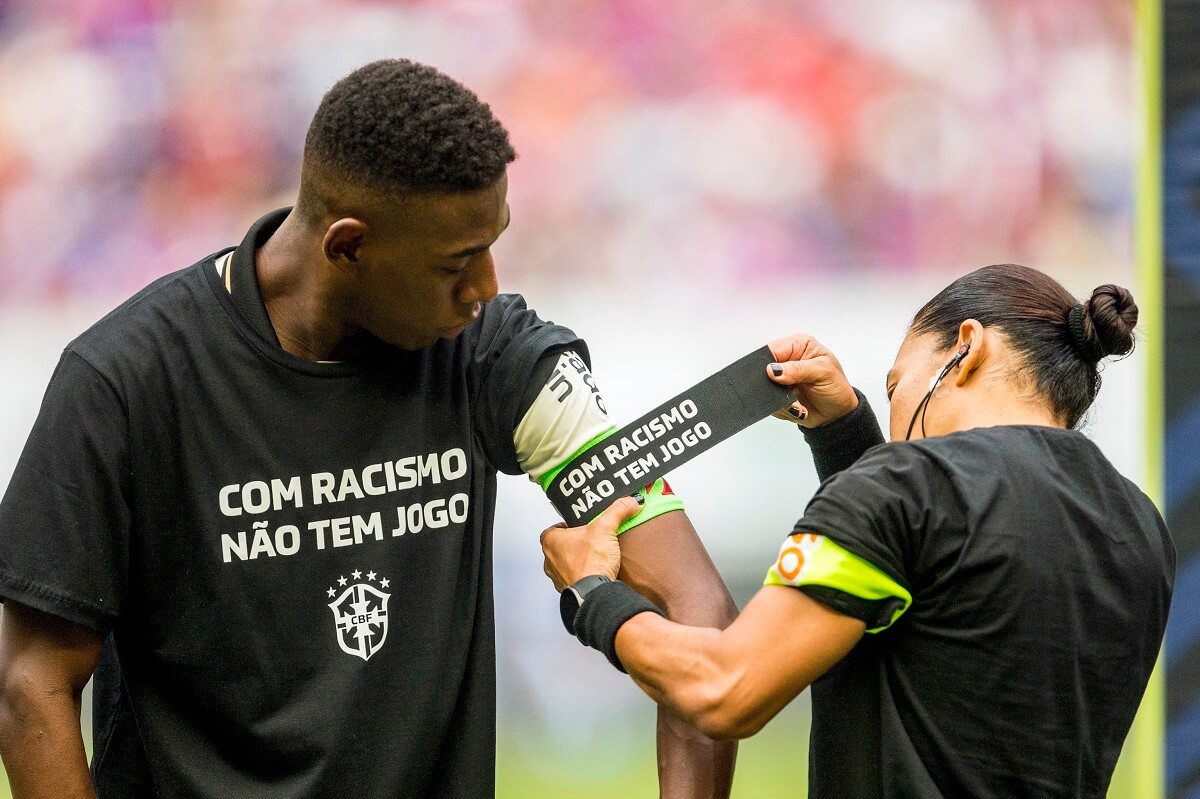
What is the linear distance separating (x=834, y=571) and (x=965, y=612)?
15 cm

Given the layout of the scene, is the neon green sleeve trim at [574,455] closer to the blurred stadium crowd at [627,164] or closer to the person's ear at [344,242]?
the person's ear at [344,242]

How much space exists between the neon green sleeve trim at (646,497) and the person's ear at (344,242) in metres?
0.38

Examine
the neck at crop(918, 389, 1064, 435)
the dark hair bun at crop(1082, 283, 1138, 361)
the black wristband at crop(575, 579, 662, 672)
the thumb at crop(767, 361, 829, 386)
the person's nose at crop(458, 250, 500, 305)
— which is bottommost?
the black wristband at crop(575, 579, 662, 672)

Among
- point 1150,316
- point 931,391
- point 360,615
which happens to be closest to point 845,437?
point 931,391

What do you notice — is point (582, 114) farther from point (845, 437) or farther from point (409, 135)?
point (409, 135)

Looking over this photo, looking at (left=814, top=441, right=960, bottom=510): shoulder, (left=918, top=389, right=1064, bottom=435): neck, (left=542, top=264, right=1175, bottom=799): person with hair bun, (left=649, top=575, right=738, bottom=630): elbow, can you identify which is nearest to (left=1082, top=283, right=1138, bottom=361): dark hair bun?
(left=542, top=264, right=1175, bottom=799): person with hair bun

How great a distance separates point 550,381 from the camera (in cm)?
160

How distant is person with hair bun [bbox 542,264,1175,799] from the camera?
1299 mm

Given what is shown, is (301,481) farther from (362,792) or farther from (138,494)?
(362,792)

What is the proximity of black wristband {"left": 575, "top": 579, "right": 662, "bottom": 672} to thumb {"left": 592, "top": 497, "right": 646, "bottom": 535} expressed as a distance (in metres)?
0.11

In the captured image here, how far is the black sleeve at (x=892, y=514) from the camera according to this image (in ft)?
4.22

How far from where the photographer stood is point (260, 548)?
58.2 inches

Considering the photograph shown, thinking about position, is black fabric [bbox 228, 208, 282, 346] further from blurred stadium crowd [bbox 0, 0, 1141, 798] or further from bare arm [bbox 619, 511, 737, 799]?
blurred stadium crowd [bbox 0, 0, 1141, 798]

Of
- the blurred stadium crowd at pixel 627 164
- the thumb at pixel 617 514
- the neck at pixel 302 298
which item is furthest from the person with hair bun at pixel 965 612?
the blurred stadium crowd at pixel 627 164
